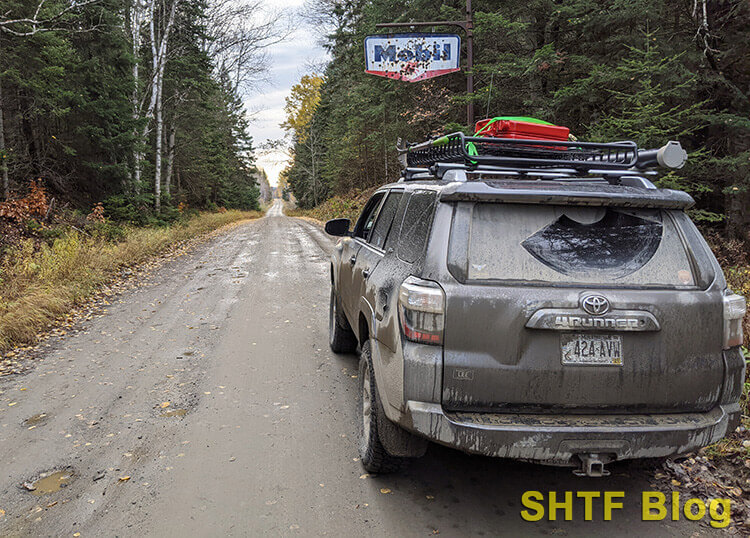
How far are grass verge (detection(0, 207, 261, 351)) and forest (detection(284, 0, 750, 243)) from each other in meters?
7.10

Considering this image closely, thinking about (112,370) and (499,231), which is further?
(112,370)

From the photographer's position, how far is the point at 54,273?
30.5 feet

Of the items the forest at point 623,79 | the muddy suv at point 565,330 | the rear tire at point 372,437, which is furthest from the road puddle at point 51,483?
the forest at point 623,79

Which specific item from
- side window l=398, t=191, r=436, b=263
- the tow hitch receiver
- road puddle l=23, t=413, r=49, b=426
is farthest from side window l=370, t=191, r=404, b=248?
road puddle l=23, t=413, r=49, b=426

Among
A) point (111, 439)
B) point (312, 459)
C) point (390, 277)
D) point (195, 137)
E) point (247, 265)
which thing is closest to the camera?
point (390, 277)

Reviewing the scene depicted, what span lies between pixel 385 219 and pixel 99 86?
52.2ft

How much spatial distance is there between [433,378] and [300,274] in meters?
9.27

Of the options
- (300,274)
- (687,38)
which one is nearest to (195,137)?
(300,274)

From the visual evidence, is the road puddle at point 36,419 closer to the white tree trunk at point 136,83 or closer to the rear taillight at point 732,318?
the rear taillight at point 732,318

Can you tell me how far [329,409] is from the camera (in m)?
4.56

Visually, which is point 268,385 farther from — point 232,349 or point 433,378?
point 433,378

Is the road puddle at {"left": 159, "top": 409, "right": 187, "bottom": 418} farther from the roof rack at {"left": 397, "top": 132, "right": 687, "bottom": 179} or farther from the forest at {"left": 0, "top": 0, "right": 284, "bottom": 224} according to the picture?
the forest at {"left": 0, "top": 0, "right": 284, "bottom": 224}

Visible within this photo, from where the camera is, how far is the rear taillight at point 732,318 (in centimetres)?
270

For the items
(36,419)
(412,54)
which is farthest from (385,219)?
(412,54)
